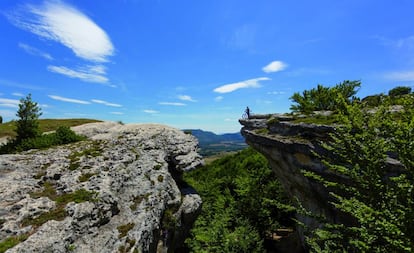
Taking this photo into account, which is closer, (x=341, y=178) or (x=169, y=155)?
(x=341, y=178)

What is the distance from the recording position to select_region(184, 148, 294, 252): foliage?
24.0m

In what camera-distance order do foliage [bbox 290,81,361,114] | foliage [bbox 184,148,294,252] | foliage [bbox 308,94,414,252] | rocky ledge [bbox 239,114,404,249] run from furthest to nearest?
foliage [bbox 290,81,361,114]
foliage [bbox 184,148,294,252]
rocky ledge [bbox 239,114,404,249]
foliage [bbox 308,94,414,252]

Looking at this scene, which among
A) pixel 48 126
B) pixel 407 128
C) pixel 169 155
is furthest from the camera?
pixel 48 126

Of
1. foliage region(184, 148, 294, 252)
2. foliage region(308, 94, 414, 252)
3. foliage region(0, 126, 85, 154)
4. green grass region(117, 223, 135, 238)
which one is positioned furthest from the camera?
foliage region(184, 148, 294, 252)

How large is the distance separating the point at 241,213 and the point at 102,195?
24263 millimetres

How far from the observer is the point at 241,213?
116 feet

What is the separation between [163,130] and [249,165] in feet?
92.5

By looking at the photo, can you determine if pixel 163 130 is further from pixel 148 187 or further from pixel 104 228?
pixel 104 228

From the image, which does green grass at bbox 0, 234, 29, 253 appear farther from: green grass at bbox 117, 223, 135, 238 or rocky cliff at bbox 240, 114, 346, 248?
rocky cliff at bbox 240, 114, 346, 248

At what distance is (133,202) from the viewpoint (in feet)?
53.0

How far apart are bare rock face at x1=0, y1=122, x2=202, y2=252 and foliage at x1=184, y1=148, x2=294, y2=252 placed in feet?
12.7

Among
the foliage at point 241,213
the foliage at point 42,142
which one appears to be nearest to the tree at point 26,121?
the foliage at point 42,142

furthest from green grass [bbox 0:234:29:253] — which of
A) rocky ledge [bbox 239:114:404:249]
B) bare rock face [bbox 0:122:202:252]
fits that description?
rocky ledge [bbox 239:114:404:249]

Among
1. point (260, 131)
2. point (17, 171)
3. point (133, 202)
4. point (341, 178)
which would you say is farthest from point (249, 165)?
point (17, 171)
